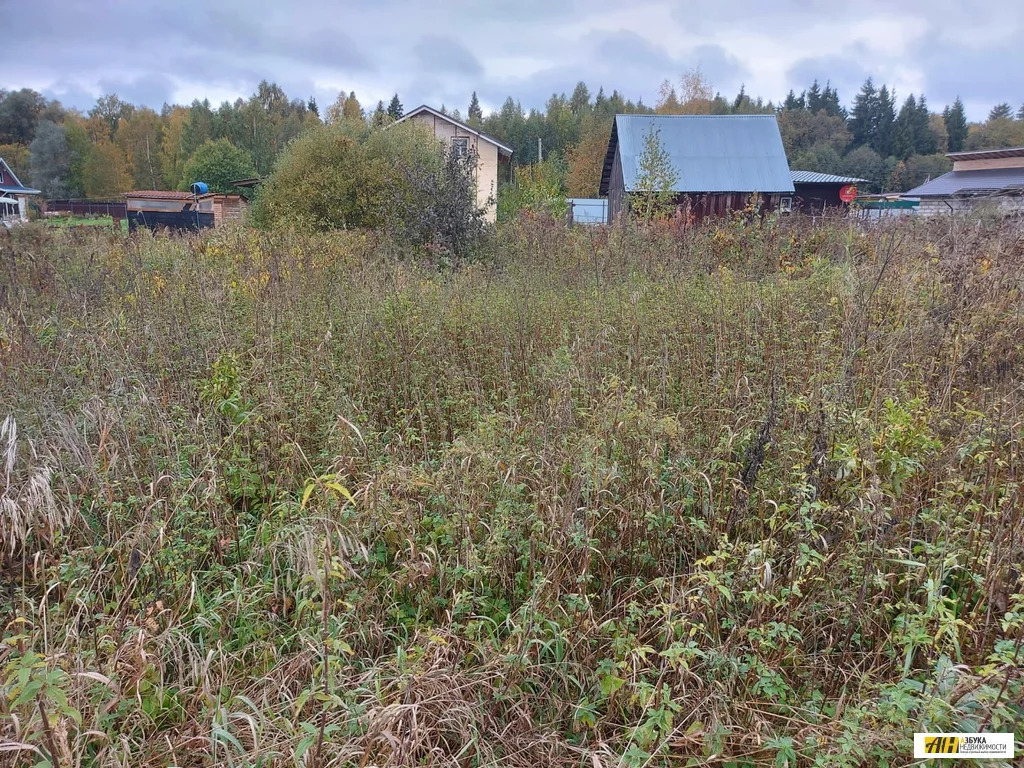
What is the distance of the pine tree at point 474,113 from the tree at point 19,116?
52123 mm

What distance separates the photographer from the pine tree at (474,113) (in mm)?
92981

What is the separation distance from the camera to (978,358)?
14.4 feet

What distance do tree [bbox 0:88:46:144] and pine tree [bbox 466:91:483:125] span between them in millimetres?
52123

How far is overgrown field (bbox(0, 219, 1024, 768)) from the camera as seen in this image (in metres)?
2.09

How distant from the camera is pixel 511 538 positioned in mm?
2807

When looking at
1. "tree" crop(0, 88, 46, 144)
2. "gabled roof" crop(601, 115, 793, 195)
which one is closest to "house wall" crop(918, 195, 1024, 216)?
"gabled roof" crop(601, 115, 793, 195)

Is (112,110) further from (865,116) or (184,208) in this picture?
(865,116)

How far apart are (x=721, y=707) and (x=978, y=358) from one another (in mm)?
3575

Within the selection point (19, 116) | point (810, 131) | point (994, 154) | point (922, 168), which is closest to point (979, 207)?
point (994, 154)

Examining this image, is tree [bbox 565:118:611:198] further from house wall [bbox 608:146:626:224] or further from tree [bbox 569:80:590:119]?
tree [bbox 569:80:590:119]

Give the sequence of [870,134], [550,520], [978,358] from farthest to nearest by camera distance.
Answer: [870,134], [978,358], [550,520]

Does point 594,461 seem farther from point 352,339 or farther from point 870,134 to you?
point 870,134

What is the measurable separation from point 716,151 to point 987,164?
28337mm

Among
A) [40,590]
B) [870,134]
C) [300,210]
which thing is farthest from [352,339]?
[870,134]
